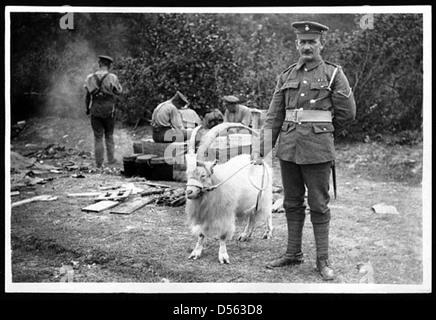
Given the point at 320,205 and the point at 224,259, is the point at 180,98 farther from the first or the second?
the point at 320,205

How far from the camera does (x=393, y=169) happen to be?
6250 millimetres

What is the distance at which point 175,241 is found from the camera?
512 centimetres

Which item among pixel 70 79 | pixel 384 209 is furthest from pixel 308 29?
pixel 70 79

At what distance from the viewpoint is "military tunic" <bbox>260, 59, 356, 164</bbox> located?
4223 millimetres

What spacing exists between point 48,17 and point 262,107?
4.21 meters

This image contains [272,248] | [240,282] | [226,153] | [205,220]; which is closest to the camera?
[240,282]

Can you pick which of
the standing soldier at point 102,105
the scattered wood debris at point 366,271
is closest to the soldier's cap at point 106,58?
the standing soldier at point 102,105

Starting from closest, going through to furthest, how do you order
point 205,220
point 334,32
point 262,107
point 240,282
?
point 240,282
point 205,220
point 334,32
point 262,107

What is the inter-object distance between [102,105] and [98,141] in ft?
2.07

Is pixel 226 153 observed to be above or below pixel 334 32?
below

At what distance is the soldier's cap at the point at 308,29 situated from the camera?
416 centimetres

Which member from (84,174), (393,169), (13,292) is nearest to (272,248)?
(393,169)

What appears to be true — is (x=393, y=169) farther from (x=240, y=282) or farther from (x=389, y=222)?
(x=240, y=282)
